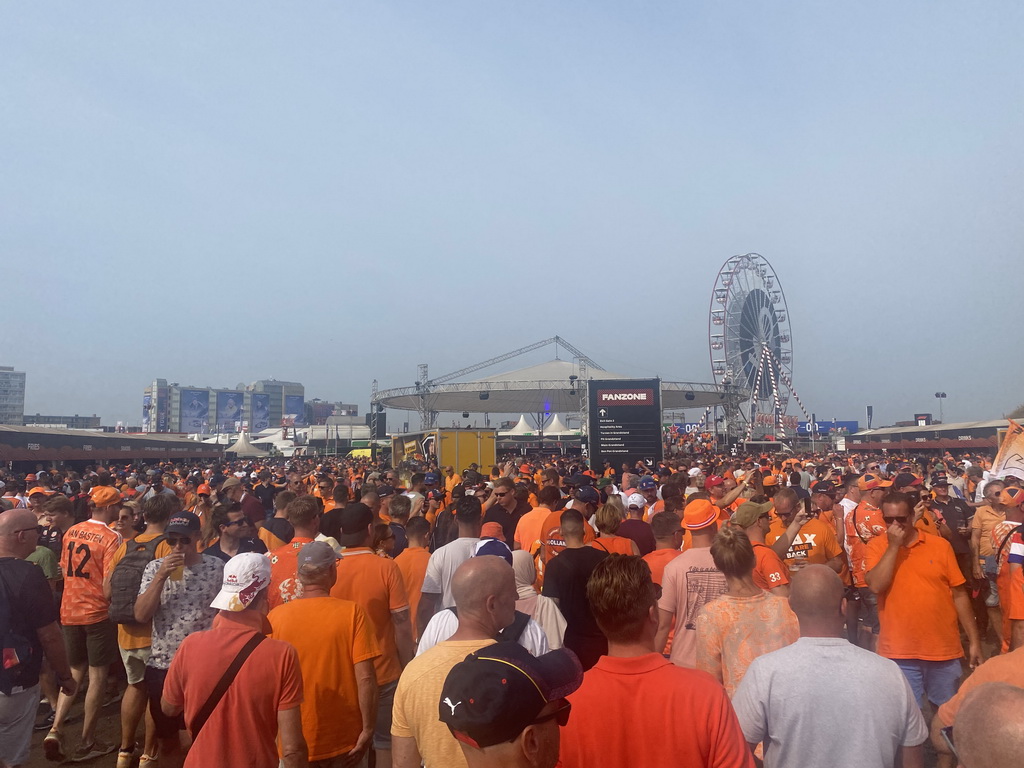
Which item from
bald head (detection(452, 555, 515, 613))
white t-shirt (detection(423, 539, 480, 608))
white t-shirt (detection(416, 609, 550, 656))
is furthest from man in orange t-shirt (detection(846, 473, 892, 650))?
bald head (detection(452, 555, 515, 613))

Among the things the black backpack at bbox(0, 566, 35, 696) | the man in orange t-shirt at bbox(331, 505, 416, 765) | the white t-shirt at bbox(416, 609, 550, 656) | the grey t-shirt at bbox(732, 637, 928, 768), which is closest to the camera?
the grey t-shirt at bbox(732, 637, 928, 768)

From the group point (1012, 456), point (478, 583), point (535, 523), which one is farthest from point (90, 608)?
point (1012, 456)

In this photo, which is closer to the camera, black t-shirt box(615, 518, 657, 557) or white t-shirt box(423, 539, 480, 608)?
white t-shirt box(423, 539, 480, 608)

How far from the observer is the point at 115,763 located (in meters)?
5.22

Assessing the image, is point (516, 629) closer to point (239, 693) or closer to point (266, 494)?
point (239, 693)

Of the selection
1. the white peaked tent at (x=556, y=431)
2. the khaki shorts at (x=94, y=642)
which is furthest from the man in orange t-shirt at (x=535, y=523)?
the white peaked tent at (x=556, y=431)

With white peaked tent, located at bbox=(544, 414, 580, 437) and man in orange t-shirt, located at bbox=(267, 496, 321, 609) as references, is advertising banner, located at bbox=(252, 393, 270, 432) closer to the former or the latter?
white peaked tent, located at bbox=(544, 414, 580, 437)

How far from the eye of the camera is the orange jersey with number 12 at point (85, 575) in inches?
221

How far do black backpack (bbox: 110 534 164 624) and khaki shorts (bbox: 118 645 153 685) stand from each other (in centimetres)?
25

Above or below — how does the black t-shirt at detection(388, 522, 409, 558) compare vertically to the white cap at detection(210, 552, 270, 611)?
below

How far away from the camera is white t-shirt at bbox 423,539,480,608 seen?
4828 millimetres

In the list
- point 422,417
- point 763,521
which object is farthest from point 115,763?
point 422,417

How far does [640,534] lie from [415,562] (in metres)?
2.19

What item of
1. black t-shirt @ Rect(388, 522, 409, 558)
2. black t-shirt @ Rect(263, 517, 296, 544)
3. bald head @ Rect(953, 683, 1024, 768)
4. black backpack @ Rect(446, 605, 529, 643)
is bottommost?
black t-shirt @ Rect(388, 522, 409, 558)
